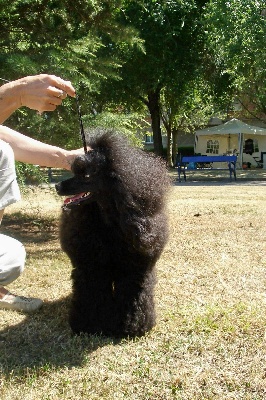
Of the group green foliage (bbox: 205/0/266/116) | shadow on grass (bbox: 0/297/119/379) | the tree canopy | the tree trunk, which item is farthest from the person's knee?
the tree trunk

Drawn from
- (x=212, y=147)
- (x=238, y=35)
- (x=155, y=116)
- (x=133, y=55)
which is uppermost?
(x=238, y=35)

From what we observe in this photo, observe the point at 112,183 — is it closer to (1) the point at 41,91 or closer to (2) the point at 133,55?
(1) the point at 41,91

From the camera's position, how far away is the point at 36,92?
7.89ft

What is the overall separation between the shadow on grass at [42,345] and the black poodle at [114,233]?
0.11m

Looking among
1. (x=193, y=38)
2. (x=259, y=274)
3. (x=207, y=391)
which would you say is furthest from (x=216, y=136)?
(x=207, y=391)

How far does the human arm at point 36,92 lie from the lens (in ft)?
7.87

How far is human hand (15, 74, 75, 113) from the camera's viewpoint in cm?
239

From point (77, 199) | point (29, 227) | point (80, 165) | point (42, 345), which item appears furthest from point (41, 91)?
point (29, 227)

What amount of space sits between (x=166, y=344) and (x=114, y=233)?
0.70 m

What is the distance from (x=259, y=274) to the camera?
4.30m

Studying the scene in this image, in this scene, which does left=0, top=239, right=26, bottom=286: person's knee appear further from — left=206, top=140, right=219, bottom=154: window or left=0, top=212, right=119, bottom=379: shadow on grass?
left=206, top=140, right=219, bottom=154: window

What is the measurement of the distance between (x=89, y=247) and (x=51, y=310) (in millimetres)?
914

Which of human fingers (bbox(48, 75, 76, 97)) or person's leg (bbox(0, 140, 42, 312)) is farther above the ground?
human fingers (bbox(48, 75, 76, 97))

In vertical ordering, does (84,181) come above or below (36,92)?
below
